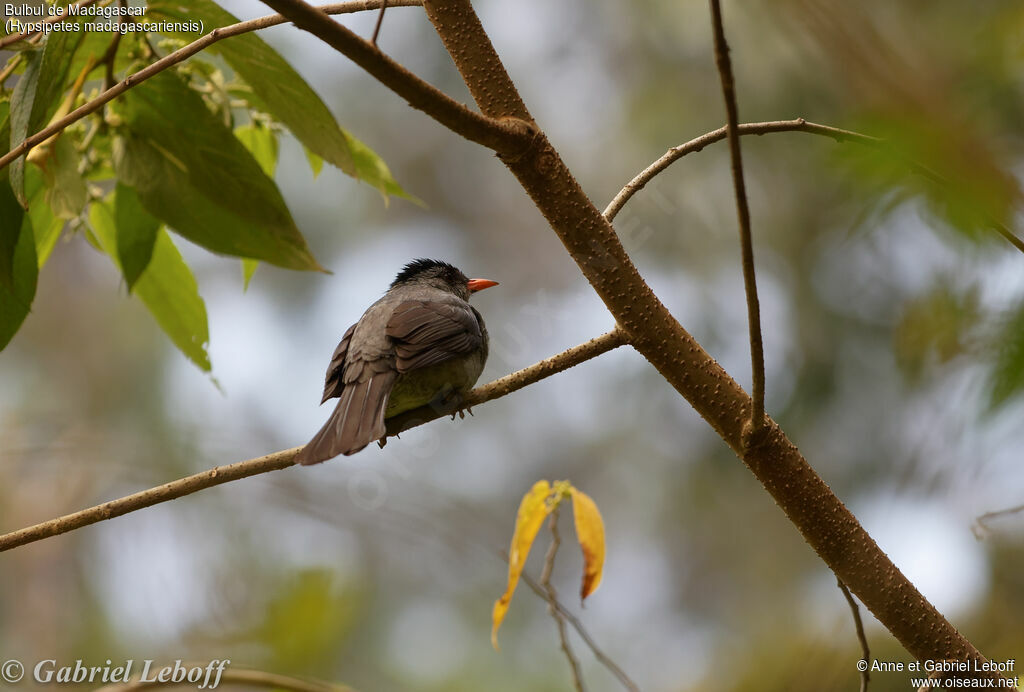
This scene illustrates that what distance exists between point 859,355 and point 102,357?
5291mm

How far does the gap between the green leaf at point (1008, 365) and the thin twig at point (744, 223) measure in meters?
0.48

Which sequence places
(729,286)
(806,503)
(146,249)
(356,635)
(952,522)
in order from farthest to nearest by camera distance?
1. (729,286)
2. (356,635)
3. (146,249)
4. (952,522)
5. (806,503)

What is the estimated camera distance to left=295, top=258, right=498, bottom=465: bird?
238 cm

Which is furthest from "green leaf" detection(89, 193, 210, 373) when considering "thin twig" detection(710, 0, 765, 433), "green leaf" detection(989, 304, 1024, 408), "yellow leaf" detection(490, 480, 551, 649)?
"green leaf" detection(989, 304, 1024, 408)

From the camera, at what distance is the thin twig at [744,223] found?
0.97 meters

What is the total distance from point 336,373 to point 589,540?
1216 mm

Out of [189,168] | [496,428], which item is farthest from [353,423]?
[496,428]

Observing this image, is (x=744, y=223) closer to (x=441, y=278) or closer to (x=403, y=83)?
(x=403, y=83)

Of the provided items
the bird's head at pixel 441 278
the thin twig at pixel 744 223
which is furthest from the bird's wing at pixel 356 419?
the bird's head at pixel 441 278

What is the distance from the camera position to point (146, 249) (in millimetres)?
2232

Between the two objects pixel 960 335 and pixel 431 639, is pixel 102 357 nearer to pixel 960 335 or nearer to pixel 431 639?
pixel 431 639

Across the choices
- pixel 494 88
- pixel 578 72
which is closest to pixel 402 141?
pixel 578 72

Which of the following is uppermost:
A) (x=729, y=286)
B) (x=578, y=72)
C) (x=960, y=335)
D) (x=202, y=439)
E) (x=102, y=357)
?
(x=578, y=72)

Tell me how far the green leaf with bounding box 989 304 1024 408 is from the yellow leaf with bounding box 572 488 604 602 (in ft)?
3.89
